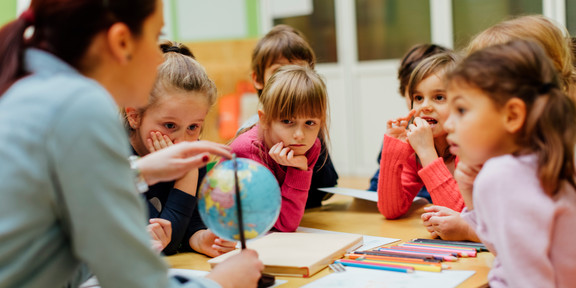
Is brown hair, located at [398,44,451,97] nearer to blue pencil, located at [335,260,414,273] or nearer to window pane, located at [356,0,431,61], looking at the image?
blue pencil, located at [335,260,414,273]

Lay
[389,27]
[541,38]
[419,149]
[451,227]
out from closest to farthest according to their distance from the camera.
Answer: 1. [451,227]
2. [541,38]
3. [419,149]
4. [389,27]

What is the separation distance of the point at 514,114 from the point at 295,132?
0.83m

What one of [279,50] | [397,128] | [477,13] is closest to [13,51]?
[397,128]

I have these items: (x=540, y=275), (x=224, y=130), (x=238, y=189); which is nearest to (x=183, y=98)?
(x=238, y=189)

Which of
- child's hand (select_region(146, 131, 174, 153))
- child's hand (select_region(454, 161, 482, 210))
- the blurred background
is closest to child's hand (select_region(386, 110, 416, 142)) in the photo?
child's hand (select_region(454, 161, 482, 210))

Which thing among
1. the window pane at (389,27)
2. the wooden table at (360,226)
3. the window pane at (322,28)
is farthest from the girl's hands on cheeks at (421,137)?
the window pane at (322,28)

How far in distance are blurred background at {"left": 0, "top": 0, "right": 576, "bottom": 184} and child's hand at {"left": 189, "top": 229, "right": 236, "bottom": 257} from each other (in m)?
3.95

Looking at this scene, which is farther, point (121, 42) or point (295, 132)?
point (295, 132)

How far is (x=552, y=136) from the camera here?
1.13 meters

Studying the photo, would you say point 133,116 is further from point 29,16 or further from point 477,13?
point 477,13

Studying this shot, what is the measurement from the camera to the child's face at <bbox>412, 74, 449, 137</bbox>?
6.96 ft

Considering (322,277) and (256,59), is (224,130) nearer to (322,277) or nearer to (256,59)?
(256,59)

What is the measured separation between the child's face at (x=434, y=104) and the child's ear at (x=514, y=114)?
3.12 ft

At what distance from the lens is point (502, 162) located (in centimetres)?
114
